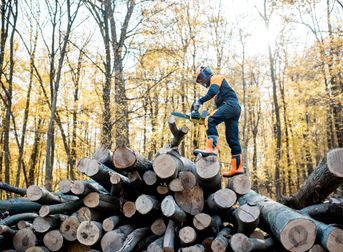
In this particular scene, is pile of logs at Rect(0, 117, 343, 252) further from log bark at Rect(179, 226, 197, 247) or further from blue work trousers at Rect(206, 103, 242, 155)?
blue work trousers at Rect(206, 103, 242, 155)

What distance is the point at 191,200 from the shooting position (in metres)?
3.69

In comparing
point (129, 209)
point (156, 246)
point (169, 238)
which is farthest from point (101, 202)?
point (169, 238)

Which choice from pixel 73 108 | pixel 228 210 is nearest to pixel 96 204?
pixel 228 210

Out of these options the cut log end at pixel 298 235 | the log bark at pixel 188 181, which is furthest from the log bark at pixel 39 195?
the cut log end at pixel 298 235

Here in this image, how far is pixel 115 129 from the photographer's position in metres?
11.3

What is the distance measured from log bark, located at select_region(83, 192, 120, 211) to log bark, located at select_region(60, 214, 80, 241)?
0.77 ft

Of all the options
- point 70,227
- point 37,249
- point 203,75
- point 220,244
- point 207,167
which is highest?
point 203,75

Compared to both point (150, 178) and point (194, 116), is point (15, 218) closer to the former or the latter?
point (150, 178)

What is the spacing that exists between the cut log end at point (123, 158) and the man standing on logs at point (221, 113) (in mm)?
1462

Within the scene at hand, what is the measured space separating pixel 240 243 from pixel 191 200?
0.78 metres

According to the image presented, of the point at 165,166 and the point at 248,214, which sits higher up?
the point at 165,166

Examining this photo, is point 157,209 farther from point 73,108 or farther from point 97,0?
point 73,108

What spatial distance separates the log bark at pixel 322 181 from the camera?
128 inches

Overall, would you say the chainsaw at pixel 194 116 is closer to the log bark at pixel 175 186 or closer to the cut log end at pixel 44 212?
the log bark at pixel 175 186
